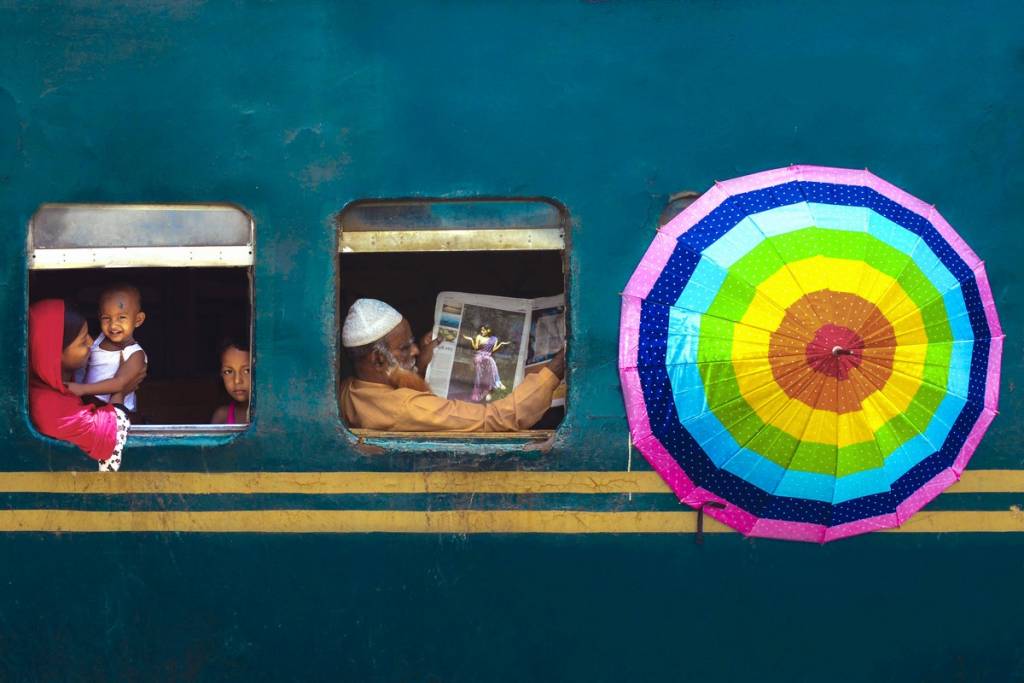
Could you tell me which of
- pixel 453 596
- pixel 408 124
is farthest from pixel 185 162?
pixel 453 596

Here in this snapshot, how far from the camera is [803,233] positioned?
11.8 ft

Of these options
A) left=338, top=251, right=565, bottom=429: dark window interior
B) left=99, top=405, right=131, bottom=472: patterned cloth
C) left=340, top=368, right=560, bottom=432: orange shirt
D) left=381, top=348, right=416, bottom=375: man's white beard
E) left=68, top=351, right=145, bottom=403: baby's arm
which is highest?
left=338, top=251, right=565, bottom=429: dark window interior

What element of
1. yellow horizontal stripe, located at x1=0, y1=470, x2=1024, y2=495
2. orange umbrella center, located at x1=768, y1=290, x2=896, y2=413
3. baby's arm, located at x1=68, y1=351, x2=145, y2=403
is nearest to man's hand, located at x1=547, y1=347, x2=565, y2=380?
yellow horizontal stripe, located at x1=0, y1=470, x2=1024, y2=495

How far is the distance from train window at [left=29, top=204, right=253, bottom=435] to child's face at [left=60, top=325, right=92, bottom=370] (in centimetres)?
26

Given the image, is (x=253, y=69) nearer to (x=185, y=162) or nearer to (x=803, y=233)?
(x=185, y=162)

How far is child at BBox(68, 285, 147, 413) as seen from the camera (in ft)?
13.5

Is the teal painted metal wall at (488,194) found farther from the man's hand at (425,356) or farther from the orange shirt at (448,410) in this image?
the man's hand at (425,356)

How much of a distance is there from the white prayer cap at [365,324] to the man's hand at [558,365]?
0.60 meters

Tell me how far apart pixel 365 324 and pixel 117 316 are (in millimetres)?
888

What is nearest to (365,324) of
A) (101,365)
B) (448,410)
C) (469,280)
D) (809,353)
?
(448,410)

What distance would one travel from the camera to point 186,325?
18.5 feet

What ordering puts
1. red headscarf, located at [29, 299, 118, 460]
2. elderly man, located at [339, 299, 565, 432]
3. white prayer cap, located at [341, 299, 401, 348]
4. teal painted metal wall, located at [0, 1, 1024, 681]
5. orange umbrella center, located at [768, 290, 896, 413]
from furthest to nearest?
white prayer cap, located at [341, 299, 401, 348], elderly man, located at [339, 299, 565, 432], red headscarf, located at [29, 299, 118, 460], teal painted metal wall, located at [0, 1, 1024, 681], orange umbrella center, located at [768, 290, 896, 413]

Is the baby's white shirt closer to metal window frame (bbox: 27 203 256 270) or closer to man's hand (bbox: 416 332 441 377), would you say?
metal window frame (bbox: 27 203 256 270)

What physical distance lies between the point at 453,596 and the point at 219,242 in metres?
1.48
